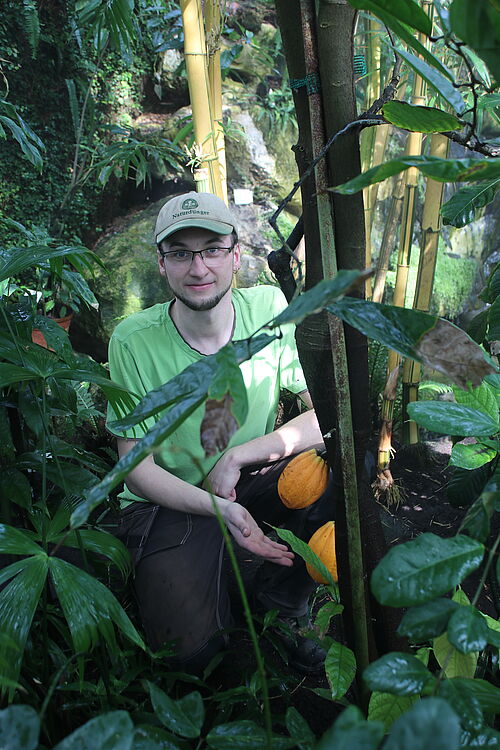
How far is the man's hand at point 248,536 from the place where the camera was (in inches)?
40.2

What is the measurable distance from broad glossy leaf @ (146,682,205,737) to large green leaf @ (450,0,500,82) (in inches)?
20.6

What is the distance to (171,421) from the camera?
13.7 inches

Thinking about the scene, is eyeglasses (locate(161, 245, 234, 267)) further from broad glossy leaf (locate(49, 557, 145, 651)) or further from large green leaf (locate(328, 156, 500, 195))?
large green leaf (locate(328, 156, 500, 195))

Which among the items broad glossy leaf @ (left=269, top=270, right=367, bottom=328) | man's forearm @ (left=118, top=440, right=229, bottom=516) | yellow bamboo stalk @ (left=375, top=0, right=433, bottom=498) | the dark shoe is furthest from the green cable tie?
yellow bamboo stalk @ (left=375, top=0, right=433, bottom=498)

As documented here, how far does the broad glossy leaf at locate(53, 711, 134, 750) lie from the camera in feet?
0.94

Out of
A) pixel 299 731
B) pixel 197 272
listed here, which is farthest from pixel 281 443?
pixel 299 731

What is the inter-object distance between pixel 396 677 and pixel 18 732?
23cm

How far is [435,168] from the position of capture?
356mm

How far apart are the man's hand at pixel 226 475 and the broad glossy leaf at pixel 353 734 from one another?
92cm

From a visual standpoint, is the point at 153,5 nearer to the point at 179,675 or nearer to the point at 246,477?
the point at 246,477

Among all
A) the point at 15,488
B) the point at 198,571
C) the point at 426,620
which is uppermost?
the point at 426,620

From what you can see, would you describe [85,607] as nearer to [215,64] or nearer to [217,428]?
[217,428]

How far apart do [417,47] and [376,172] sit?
0.46 ft

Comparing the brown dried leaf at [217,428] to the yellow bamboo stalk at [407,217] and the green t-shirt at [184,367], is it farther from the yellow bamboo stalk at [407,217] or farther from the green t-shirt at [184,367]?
the yellow bamboo stalk at [407,217]
